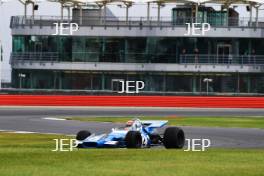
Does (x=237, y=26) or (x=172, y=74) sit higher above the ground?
(x=237, y=26)

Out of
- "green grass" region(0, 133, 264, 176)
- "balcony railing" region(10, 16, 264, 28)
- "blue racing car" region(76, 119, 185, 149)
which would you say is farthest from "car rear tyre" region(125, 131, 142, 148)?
"balcony railing" region(10, 16, 264, 28)

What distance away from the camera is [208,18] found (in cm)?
6253

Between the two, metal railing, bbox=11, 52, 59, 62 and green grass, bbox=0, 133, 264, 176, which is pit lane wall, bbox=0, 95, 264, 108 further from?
green grass, bbox=0, 133, 264, 176

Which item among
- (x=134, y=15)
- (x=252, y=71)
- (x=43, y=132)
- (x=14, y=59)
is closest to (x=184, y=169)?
(x=43, y=132)

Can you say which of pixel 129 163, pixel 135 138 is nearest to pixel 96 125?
pixel 135 138

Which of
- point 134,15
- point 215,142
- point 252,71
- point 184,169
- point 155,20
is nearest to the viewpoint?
point 184,169

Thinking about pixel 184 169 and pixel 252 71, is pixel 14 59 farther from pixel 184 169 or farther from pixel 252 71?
pixel 184 169

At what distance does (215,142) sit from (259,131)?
6460 millimetres

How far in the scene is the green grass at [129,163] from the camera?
41.1 feet

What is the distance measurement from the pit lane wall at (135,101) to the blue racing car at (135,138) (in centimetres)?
2798

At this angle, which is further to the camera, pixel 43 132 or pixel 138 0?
pixel 138 0

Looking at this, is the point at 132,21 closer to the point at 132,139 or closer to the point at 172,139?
the point at 172,139

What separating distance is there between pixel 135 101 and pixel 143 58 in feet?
39.6

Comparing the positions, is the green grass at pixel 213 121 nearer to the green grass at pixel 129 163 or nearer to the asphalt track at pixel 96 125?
the asphalt track at pixel 96 125
